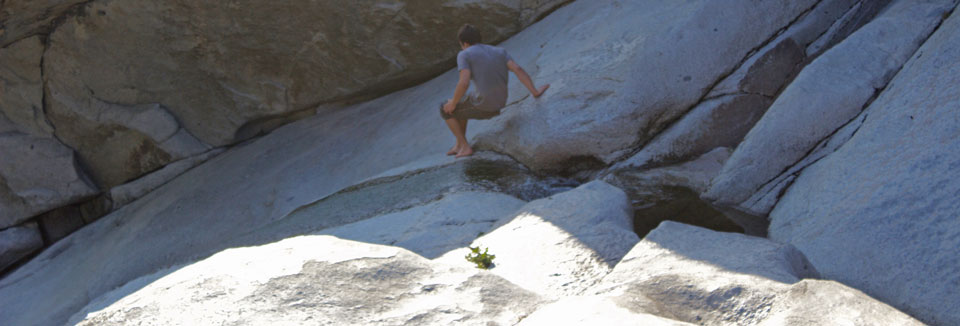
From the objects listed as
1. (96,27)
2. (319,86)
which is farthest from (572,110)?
(96,27)

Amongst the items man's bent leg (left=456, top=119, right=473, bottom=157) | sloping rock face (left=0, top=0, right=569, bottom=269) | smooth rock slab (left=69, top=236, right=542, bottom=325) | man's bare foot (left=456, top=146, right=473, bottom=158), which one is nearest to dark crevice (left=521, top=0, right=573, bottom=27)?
sloping rock face (left=0, top=0, right=569, bottom=269)

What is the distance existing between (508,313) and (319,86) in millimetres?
5470

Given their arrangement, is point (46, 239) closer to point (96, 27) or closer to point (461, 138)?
point (96, 27)

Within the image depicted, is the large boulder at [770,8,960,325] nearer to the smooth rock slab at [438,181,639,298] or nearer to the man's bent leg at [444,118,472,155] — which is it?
the smooth rock slab at [438,181,639,298]

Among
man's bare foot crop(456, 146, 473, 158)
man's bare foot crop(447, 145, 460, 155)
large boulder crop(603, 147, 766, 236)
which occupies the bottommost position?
large boulder crop(603, 147, 766, 236)

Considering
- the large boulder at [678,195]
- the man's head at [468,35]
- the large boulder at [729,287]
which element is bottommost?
the large boulder at [678,195]

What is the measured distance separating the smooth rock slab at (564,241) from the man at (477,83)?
4.77 ft

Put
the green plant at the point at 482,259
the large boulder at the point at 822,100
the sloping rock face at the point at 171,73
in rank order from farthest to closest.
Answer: the sloping rock face at the point at 171,73, the large boulder at the point at 822,100, the green plant at the point at 482,259

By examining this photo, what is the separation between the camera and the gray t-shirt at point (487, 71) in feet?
15.9

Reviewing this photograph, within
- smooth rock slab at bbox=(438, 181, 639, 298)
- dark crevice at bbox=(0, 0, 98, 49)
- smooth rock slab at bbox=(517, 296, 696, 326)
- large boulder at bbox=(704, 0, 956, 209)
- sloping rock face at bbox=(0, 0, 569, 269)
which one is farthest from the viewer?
sloping rock face at bbox=(0, 0, 569, 269)

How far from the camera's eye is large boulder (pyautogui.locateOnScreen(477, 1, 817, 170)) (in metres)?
4.81

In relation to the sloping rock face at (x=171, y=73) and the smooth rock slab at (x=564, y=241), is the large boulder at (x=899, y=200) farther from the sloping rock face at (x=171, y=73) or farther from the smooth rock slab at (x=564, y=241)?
the sloping rock face at (x=171, y=73)

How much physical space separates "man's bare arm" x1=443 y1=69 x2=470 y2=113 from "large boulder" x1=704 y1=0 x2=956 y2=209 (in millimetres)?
1784

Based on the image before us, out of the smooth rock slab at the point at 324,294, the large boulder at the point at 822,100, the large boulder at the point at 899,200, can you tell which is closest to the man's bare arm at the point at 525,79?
the large boulder at the point at 822,100
